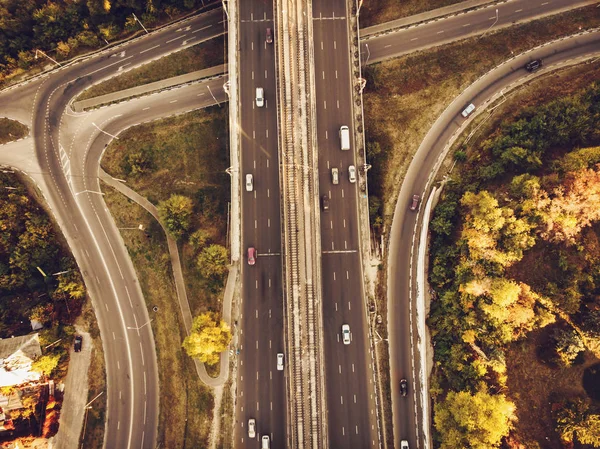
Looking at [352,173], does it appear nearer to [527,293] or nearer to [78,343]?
[527,293]

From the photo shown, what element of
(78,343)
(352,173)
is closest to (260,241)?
(352,173)

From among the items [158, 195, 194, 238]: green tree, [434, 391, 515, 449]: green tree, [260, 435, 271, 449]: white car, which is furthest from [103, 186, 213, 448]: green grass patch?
[434, 391, 515, 449]: green tree

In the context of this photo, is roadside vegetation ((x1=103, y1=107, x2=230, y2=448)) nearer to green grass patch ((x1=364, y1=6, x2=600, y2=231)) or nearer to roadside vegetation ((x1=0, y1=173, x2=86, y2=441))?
roadside vegetation ((x1=0, y1=173, x2=86, y2=441))

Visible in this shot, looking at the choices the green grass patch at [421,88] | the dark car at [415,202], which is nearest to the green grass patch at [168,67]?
the green grass patch at [421,88]

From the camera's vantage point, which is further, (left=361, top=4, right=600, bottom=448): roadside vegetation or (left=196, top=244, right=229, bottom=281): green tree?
(left=361, top=4, right=600, bottom=448): roadside vegetation

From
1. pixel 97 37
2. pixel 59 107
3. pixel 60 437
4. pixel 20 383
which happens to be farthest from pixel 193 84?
pixel 60 437

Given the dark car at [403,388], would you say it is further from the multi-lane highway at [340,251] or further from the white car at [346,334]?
the white car at [346,334]

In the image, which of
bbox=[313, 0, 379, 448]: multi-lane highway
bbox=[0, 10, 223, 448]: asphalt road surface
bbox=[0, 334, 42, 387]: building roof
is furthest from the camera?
bbox=[0, 10, 223, 448]: asphalt road surface
